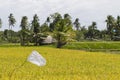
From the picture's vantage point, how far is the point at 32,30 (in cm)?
8906

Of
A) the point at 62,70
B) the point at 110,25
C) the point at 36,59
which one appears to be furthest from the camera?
the point at 110,25

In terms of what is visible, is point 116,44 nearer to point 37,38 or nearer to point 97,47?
point 97,47

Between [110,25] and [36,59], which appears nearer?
[36,59]

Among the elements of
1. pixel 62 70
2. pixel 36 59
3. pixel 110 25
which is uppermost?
pixel 110 25

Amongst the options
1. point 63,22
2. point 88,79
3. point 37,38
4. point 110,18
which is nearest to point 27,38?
point 37,38

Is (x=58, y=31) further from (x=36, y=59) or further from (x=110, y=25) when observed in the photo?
(x=36, y=59)

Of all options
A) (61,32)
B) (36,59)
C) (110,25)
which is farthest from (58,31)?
(36,59)

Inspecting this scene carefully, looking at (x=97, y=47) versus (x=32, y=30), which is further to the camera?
(x=32, y=30)

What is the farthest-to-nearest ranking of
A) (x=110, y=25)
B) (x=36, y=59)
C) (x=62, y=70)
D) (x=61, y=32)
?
(x=110, y=25)
(x=61, y=32)
(x=62, y=70)
(x=36, y=59)

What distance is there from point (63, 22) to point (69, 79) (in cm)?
5635

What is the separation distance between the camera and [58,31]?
2608 inches

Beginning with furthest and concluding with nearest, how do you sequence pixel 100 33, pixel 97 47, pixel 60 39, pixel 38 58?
pixel 100 33 → pixel 97 47 → pixel 60 39 → pixel 38 58

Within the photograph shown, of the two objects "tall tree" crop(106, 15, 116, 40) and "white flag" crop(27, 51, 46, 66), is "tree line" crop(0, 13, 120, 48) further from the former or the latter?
"white flag" crop(27, 51, 46, 66)

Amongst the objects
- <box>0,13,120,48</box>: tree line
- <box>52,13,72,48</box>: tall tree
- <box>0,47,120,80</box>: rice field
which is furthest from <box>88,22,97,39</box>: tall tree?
<box>0,47,120,80</box>: rice field
